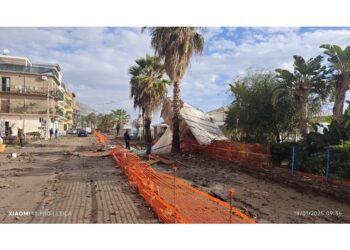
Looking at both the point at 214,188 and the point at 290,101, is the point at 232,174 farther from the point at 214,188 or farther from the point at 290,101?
the point at 290,101

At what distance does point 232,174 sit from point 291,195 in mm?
3362

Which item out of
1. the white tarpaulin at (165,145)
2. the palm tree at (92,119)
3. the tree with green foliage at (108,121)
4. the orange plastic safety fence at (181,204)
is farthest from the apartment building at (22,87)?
the palm tree at (92,119)

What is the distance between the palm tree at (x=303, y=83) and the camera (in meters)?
12.9

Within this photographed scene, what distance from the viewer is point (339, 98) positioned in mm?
12031

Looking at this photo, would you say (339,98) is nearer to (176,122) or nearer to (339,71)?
(339,71)

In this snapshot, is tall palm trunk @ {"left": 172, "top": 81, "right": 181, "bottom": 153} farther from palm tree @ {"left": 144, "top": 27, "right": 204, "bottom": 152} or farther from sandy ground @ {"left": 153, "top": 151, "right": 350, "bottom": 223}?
sandy ground @ {"left": 153, "top": 151, "right": 350, "bottom": 223}

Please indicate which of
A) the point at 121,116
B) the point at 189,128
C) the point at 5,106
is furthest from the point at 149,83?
the point at 121,116

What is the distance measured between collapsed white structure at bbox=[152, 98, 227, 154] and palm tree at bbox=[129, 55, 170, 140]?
12.6 feet

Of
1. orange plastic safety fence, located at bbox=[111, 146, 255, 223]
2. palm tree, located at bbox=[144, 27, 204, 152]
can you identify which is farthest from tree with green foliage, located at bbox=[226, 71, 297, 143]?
orange plastic safety fence, located at bbox=[111, 146, 255, 223]

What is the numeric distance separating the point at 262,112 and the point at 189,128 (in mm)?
5256

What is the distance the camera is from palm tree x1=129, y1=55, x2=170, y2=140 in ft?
79.5

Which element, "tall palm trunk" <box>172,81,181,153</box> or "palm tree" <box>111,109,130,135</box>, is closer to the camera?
"tall palm trunk" <box>172,81,181,153</box>

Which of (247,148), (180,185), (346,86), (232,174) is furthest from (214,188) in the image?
(346,86)

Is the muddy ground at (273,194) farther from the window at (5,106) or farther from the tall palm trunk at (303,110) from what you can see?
the window at (5,106)
